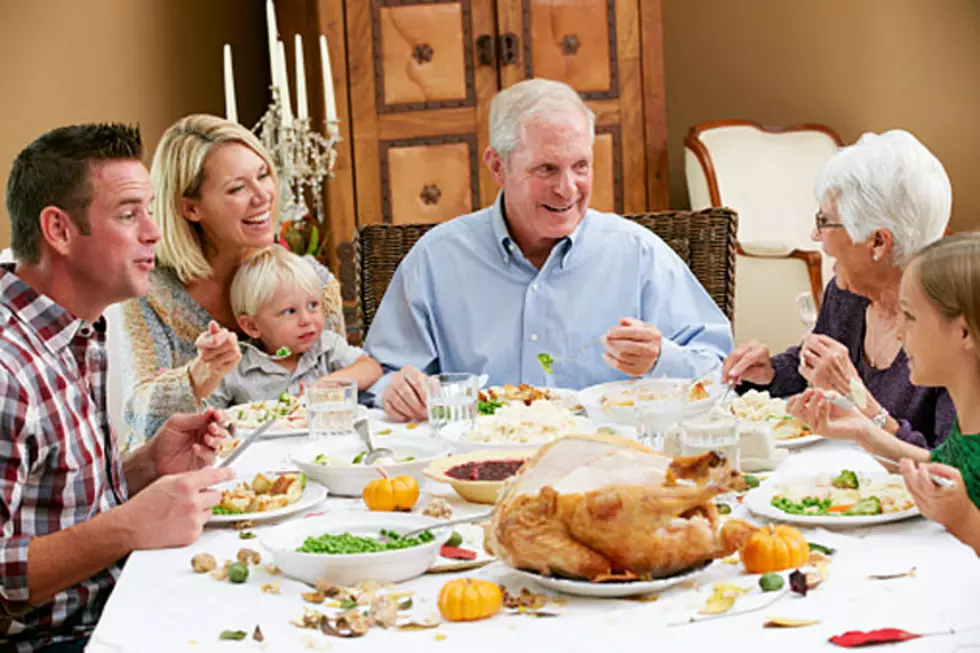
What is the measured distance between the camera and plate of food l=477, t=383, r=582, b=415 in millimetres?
2479

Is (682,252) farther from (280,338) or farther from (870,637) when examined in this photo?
(870,637)

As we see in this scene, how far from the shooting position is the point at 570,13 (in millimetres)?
5473

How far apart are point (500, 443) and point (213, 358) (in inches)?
28.8

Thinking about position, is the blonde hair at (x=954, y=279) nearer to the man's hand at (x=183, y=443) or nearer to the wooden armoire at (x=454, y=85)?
the man's hand at (x=183, y=443)

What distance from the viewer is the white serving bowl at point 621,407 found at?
2.10m

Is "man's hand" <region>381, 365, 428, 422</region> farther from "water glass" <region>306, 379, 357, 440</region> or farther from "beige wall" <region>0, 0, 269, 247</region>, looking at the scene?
"beige wall" <region>0, 0, 269, 247</region>

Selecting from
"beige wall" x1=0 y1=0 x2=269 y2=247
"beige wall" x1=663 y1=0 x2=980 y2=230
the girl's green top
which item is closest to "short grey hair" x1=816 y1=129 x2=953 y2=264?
the girl's green top

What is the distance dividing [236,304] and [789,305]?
3.05 meters

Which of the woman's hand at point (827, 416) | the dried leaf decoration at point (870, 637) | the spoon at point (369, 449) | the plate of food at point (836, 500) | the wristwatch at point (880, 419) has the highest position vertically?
the woman's hand at point (827, 416)

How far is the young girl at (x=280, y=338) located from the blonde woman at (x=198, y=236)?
83 mm

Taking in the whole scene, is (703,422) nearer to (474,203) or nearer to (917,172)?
(917,172)

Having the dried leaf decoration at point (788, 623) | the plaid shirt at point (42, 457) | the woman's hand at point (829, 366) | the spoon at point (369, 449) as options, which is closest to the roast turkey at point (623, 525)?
the dried leaf decoration at point (788, 623)

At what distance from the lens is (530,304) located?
3133 mm

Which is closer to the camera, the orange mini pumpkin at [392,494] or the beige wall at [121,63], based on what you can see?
the orange mini pumpkin at [392,494]
